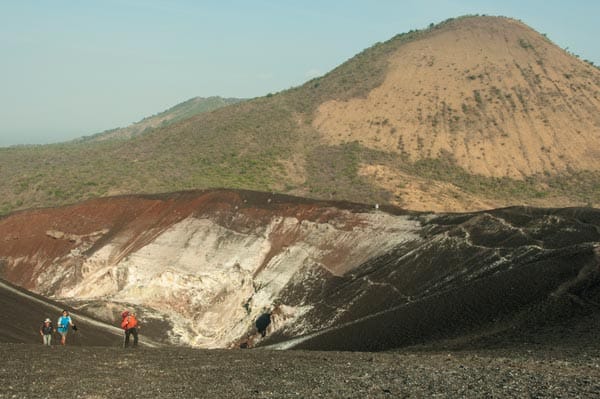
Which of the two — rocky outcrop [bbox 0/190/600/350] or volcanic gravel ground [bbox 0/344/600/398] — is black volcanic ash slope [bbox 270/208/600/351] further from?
volcanic gravel ground [bbox 0/344/600/398]

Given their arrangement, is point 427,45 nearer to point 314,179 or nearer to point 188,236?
point 314,179

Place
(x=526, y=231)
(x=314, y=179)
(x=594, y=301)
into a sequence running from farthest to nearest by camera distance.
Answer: (x=314, y=179), (x=526, y=231), (x=594, y=301)

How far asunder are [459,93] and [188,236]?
177ft

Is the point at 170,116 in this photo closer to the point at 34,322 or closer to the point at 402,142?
the point at 402,142

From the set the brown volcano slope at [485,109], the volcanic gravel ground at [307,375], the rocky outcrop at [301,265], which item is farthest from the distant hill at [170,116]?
the volcanic gravel ground at [307,375]

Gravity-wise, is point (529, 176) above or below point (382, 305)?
above

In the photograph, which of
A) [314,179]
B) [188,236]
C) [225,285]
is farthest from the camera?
[314,179]

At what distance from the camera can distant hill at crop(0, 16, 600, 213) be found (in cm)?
6097

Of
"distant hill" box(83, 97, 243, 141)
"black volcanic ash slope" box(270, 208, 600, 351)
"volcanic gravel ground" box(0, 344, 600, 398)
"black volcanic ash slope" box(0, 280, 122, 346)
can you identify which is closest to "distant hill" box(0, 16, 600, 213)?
"black volcanic ash slope" box(270, 208, 600, 351)

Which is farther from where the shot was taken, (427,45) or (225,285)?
(427,45)

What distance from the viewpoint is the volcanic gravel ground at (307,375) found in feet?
37.2

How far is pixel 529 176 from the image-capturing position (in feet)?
215

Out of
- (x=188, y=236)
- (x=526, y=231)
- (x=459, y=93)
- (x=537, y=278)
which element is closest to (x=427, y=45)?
(x=459, y=93)

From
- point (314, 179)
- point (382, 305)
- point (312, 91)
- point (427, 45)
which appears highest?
point (427, 45)
